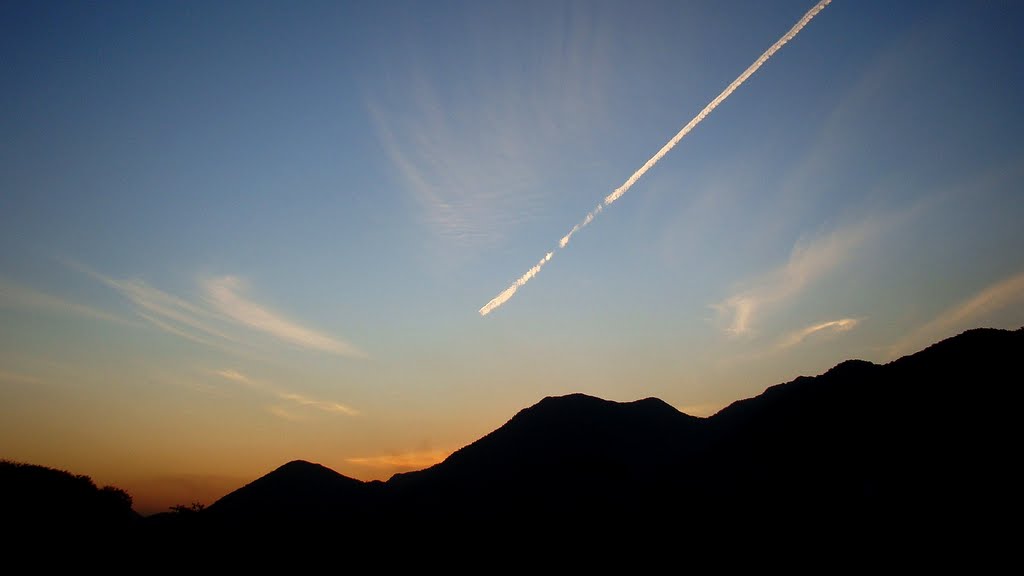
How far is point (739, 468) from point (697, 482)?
4.25 metres

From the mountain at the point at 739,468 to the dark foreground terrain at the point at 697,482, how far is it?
0.52 ft

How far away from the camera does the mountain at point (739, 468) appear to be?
113 ft

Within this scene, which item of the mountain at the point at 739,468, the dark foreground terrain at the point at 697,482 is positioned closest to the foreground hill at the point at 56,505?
the dark foreground terrain at the point at 697,482

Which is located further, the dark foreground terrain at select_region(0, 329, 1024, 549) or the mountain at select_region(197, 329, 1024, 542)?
the mountain at select_region(197, 329, 1024, 542)

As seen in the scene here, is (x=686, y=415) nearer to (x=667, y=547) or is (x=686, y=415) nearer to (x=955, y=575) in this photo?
(x=667, y=547)

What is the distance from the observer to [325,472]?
67.2 metres

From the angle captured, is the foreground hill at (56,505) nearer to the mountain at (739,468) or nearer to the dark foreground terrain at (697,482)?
the dark foreground terrain at (697,482)

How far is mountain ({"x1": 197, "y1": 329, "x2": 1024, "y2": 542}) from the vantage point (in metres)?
34.4

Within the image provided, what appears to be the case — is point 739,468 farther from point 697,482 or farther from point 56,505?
point 56,505

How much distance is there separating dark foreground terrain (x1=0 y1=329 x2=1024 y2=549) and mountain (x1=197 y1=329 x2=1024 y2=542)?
6.2 inches

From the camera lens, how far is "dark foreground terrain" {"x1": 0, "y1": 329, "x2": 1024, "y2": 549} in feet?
111

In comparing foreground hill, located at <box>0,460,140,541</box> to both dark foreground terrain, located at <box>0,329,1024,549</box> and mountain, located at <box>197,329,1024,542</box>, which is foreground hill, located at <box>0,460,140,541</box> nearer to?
dark foreground terrain, located at <box>0,329,1024,549</box>

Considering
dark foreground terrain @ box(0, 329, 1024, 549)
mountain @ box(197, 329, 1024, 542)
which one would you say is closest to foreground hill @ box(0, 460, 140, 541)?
dark foreground terrain @ box(0, 329, 1024, 549)

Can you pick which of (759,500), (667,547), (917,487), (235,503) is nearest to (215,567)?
(235,503)
